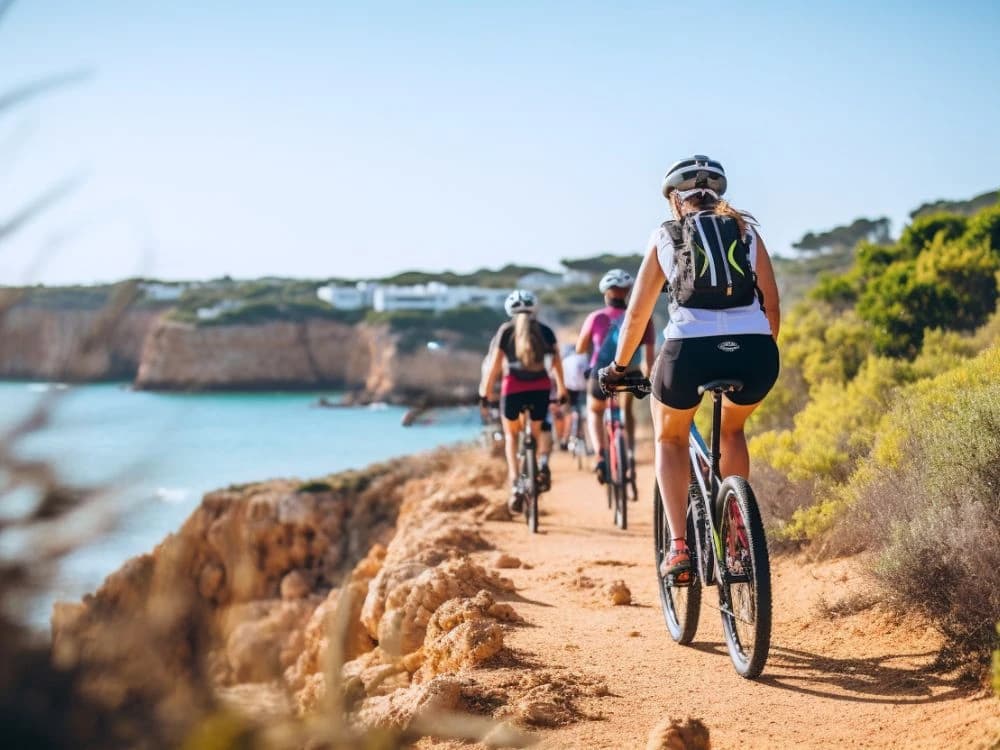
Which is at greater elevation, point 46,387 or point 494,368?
point 46,387

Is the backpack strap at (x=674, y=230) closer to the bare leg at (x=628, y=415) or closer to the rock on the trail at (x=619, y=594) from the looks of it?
the rock on the trail at (x=619, y=594)

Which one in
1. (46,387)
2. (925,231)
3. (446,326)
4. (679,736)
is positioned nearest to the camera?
(46,387)

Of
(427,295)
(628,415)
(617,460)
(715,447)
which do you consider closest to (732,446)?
(715,447)

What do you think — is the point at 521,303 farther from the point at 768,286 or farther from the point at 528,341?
the point at 768,286

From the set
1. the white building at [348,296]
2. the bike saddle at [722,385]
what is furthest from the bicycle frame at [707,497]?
the white building at [348,296]

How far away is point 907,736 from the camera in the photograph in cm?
405

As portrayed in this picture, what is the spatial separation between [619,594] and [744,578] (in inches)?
89.6

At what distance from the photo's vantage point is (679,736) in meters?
3.91

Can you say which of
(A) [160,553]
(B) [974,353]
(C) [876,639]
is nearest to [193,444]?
(A) [160,553]

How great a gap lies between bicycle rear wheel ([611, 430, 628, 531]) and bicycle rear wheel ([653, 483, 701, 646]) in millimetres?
4195

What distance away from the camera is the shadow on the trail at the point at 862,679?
4480 millimetres

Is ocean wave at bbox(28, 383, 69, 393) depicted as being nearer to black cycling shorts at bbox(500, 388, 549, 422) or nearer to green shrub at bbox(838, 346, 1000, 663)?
green shrub at bbox(838, 346, 1000, 663)

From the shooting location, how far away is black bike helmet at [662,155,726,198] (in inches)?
194

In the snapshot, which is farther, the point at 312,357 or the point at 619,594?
the point at 312,357
